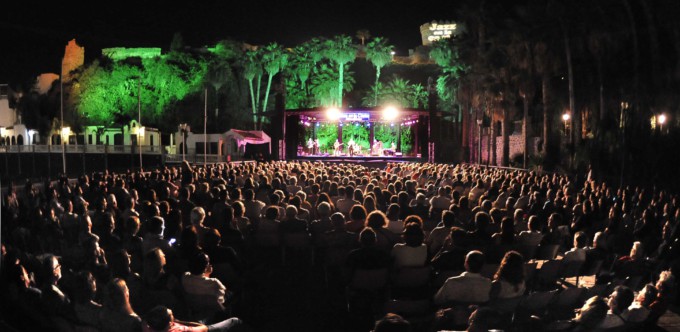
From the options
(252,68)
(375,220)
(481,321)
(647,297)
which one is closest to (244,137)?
(252,68)

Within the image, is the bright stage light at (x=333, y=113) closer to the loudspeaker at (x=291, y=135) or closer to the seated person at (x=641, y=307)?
the loudspeaker at (x=291, y=135)

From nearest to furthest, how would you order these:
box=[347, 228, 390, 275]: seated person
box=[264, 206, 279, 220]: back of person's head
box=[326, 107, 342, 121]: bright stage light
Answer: box=[347, 228, 390, 275]: seated person < box=[264, 206, 279, 220]: back of person's head < box=[326, 107, 342, 121]: bright stage light

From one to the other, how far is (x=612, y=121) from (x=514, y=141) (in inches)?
529

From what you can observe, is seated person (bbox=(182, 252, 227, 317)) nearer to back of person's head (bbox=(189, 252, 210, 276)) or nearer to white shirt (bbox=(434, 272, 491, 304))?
back of person's head (bbox=(189, 252, 210, 276))

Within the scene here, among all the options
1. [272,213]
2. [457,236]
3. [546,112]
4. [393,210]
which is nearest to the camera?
[457,236]

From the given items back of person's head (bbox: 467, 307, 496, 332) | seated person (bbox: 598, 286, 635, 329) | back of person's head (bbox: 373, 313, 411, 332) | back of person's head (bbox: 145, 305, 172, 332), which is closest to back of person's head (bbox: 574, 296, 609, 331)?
seated person (bbox: 598, 286, 635, 329)

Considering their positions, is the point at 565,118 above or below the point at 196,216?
above

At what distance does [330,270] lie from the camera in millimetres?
8344

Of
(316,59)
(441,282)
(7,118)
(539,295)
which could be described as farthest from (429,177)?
(7,118)

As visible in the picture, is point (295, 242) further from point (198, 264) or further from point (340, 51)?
point (340, 51)

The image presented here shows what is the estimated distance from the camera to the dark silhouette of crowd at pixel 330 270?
16.0 ft

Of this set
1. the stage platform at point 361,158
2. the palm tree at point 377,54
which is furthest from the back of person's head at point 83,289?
the palm tree at point 377,54

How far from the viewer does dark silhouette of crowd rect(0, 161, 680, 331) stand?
4.89 metres

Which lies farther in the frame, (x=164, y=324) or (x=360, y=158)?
(x=360, y=158)
